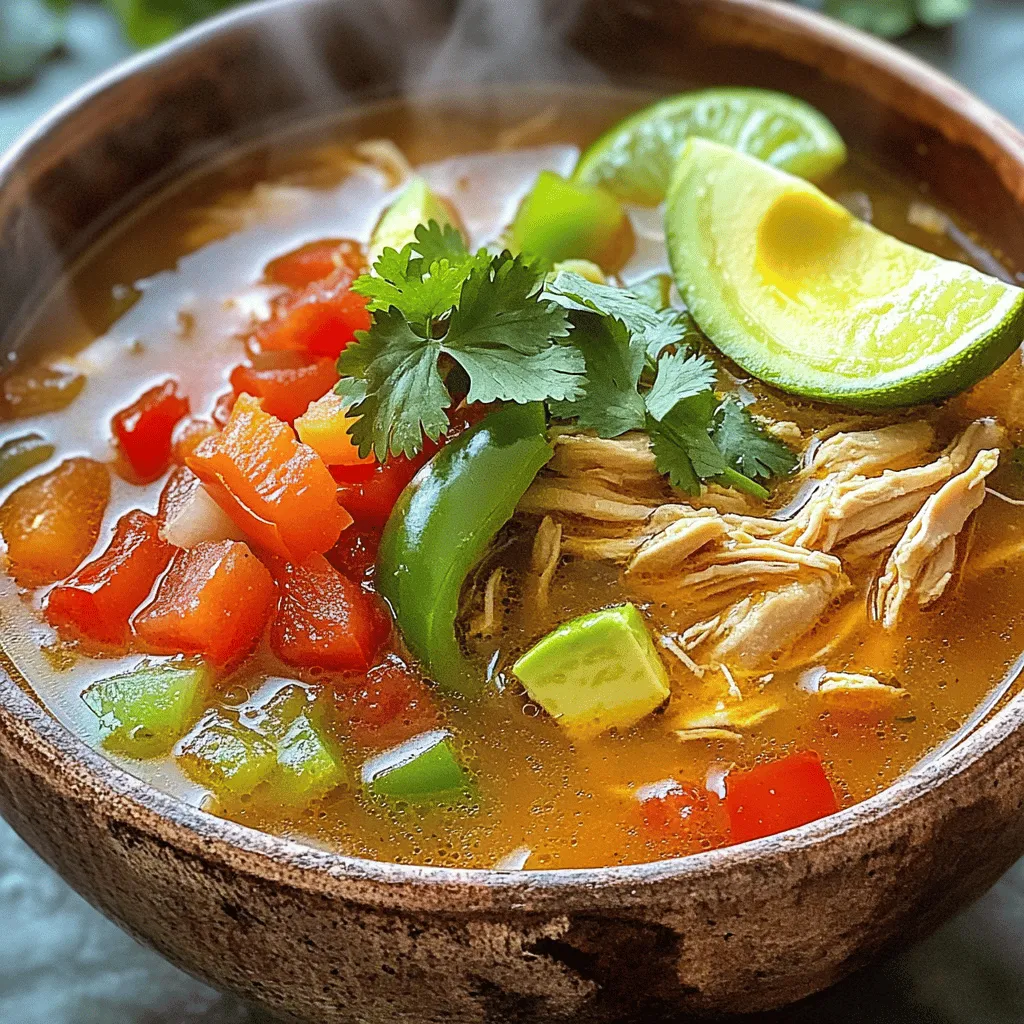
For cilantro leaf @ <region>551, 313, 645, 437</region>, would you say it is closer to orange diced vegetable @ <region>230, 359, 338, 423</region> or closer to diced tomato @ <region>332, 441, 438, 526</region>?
diced tomato @ <region>332, 441, 438, 526</region>

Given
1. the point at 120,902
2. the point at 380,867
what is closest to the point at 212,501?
the point at 120,902

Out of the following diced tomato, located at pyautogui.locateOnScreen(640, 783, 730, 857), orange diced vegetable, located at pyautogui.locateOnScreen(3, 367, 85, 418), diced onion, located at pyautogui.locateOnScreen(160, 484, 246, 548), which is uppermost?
orange diced vegetable, located at pyautogui.locateOnScreen(3, 367, 85, 418)

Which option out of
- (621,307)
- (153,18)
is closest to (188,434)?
(621,307)

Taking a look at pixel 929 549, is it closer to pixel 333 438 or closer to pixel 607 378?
pixel 607 378

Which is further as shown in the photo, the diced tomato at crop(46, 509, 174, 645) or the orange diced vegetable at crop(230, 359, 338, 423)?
the orange diced vegetable at crop(230, 359, 338, 423)

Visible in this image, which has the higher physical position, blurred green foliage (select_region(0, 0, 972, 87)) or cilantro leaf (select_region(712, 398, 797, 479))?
blurred green foliage (select_region(0, 0, 972, 87))

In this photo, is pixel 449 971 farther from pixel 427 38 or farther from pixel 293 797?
pixel 427 38

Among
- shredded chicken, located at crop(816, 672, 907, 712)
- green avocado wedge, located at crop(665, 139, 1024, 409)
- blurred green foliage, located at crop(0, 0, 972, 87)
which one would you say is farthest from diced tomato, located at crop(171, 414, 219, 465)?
blurred green foliage, located at crop(0, 0, 972, 87)

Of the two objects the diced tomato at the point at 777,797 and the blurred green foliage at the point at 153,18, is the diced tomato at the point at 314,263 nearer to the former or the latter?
the diced tomato at the point at 777,797
